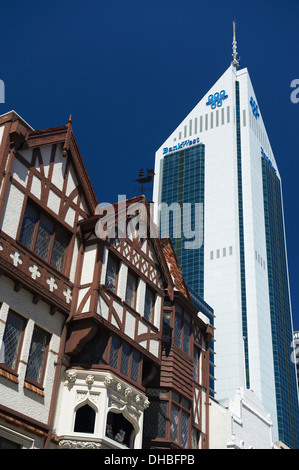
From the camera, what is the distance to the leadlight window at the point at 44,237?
71.2 feet

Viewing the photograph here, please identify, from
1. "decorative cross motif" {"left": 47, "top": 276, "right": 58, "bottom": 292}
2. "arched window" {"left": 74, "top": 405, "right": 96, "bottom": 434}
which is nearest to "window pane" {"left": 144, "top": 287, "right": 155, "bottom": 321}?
"arched window" {"left": 74, "top": 405, "right": 96, "bottom": 434}

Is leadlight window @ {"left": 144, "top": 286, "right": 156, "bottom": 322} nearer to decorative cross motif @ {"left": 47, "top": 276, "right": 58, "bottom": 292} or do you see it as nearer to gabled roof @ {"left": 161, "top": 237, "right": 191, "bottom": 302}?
A: gabled roof @ {"left": 161, "top": 237, "right": 191, "bottom": 302}

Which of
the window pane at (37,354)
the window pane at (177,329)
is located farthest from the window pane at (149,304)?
the window pane at (37,354)

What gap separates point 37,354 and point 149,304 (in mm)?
7156

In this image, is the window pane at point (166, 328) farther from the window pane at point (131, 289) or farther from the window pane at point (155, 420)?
the window pane at point (131, 289)

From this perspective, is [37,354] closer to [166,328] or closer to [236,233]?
[166,328]

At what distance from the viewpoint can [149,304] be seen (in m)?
27.0

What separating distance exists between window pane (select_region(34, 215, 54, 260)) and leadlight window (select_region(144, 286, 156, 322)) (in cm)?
592

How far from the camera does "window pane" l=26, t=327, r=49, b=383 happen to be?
20.6 m

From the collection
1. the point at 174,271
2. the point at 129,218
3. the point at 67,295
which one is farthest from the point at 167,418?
the point at 129,218
